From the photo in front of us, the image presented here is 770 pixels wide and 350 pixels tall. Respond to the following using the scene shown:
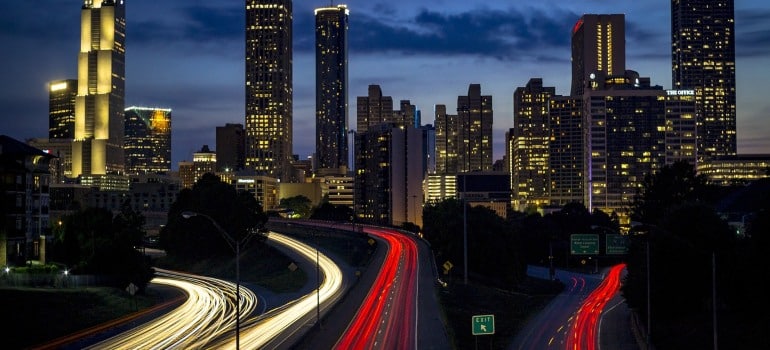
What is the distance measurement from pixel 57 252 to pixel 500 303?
1916 inches

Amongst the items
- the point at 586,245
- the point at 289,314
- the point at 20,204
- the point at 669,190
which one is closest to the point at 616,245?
the point at 586,245

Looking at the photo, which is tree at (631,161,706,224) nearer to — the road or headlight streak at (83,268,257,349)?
the road

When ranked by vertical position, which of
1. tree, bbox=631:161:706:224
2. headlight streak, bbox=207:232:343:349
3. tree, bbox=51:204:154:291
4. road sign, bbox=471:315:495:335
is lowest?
headlight streak, bbox=207:232:343:349

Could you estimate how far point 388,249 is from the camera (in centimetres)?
12850

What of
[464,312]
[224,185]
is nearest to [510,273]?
[464,312]

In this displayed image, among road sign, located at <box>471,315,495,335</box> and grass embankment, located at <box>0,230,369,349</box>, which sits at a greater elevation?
road sign, located at <box>471,315,495,335</box>

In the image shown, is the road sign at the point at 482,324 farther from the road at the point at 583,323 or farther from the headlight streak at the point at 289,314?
the headlight streak at the point at 289,314

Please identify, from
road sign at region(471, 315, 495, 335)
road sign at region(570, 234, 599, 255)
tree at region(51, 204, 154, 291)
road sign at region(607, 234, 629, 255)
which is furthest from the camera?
tree at region(51, 204, 154, 291)

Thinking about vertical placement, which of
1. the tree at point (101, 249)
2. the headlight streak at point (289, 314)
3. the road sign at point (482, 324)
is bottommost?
the headlight streak at point (289, 314)

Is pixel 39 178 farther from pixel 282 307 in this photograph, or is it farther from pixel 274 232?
pixel 274 232

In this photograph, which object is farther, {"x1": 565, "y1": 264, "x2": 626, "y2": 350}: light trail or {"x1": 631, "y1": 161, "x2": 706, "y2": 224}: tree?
{"x1": 631, "y1": 161, "x2": 706, "y2": 224}: tree

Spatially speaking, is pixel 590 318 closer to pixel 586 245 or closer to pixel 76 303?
pixel 586 245

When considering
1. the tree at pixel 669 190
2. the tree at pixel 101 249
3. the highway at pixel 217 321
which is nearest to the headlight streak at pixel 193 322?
the highway at pixel 217 321

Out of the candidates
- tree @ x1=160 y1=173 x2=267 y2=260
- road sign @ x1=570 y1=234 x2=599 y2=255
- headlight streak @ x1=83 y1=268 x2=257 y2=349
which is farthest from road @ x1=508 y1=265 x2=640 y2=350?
tree @ x1=160 y1=173 x2=267 y2=260
